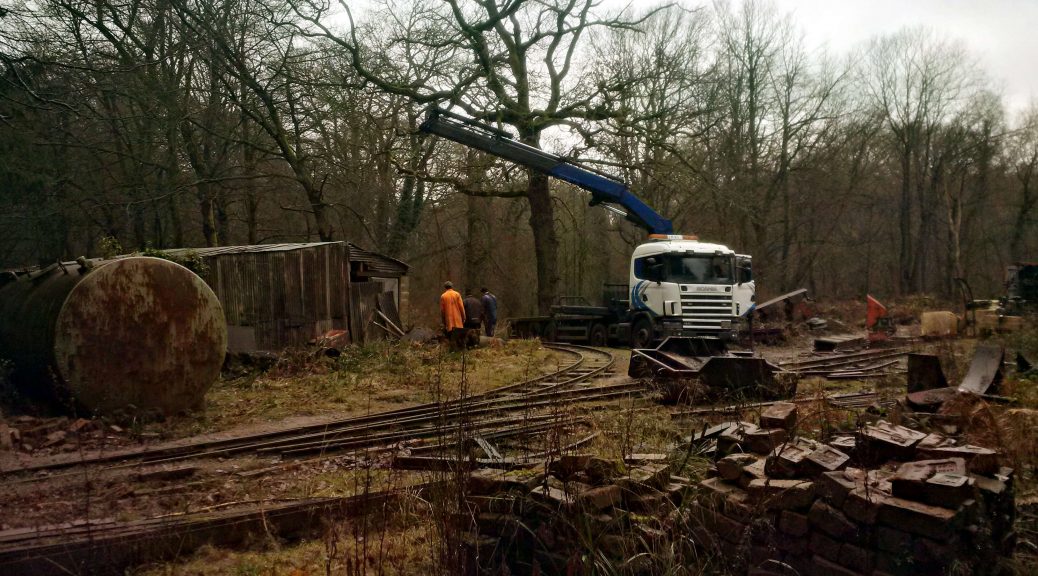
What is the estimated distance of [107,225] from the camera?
20.9m

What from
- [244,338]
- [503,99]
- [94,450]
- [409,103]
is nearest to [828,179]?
[503,99]

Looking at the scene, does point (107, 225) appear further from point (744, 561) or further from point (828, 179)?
point (828, 179)

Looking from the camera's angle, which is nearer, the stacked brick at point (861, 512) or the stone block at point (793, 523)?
the stacked brick at point (861, 512)

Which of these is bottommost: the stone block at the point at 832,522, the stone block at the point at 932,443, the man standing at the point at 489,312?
the stone block at the point at 832,522

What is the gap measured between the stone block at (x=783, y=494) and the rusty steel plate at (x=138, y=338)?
8084 millimetres

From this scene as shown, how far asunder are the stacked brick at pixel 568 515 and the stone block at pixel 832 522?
2.82 ft

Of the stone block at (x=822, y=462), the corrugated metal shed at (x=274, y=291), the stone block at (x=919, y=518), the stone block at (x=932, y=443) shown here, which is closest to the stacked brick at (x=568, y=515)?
the stone block at (x=822, y=462)

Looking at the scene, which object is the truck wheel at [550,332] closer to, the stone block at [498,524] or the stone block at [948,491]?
the stone block at [498,524]

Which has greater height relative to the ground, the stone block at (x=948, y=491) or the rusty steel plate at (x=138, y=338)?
the rusty steel plate at (x=138, y=338)

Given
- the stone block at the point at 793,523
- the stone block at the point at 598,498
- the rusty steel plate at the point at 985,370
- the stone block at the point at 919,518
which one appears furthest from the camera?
the rusty steel plate at the point at 985,370

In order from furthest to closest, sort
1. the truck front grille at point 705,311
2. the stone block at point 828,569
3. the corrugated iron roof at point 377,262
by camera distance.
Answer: the corrugated iron roof at point 377,262 → the truck front grille at point 705,311 → the stone block at point 828,569

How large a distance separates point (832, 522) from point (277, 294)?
1364cm

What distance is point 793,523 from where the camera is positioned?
4.40 m

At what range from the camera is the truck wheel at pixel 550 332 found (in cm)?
2247
